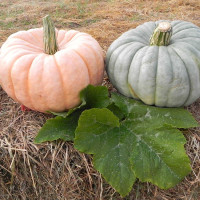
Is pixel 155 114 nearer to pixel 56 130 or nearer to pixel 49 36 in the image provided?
pixel 56 130

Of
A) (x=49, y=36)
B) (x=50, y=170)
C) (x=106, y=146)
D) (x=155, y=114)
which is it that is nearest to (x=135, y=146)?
(x=106, y=146)

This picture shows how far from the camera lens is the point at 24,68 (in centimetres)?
167

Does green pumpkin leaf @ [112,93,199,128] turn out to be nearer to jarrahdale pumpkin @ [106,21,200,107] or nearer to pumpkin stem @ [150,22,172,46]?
jarrahdale pumpkin @ [106,21,200,107]

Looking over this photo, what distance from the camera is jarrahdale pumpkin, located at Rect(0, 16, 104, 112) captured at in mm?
1659

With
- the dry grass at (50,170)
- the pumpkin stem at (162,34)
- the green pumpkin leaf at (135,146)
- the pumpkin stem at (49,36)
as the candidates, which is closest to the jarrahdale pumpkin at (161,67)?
the pumpkin stem at (162,34)

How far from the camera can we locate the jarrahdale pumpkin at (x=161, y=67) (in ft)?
5.54

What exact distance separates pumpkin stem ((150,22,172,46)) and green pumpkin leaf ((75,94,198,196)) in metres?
0.49

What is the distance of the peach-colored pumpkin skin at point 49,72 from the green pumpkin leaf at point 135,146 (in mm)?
285

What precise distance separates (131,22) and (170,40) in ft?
7.68

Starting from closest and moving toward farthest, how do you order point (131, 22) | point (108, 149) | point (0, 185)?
point (108, 149)
point (0, 185)
point (131, 22)

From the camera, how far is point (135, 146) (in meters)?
1.58

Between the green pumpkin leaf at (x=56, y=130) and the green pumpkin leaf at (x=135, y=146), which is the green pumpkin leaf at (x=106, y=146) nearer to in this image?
the green pumpkin leaf at (x=135, y=146)

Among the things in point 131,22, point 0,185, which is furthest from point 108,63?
point 131,22

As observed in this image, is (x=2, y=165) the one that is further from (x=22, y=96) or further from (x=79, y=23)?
(x=79, y=23)
